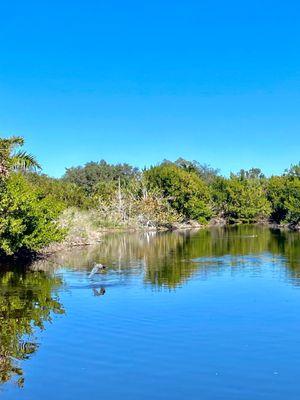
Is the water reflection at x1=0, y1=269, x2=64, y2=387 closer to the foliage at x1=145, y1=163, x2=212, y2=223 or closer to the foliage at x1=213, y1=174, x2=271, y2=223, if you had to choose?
the foliage at x1=145, y1=163, x2=212, y2=223

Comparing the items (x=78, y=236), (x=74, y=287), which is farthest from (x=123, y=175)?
(x=74, y=287)

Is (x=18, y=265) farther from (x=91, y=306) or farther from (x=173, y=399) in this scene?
(x=173, y=399)

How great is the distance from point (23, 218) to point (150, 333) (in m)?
17.5

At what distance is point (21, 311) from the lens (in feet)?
72.4

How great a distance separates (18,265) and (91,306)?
47.4ft

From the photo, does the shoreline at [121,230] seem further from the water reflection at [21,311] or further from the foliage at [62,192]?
the water reflection at [21,311]

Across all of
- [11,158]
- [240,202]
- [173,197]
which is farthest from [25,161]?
[240,202]

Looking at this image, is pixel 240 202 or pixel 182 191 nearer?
pixel 182 191

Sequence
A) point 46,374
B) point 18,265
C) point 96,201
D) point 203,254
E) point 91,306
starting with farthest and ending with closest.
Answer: point 96,201 → point 203,254 → point 18,265 → point 91,306 → point 46,374

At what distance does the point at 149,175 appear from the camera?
341 feet

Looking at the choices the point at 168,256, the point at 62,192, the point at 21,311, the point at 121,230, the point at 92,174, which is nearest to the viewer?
the point at 21,311

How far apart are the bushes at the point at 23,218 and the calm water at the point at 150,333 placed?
183cm

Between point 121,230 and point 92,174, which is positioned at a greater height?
point 92,174

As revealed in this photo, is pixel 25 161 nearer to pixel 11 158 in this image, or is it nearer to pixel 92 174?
pixel 11 158
